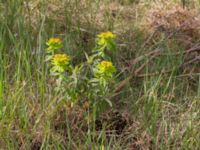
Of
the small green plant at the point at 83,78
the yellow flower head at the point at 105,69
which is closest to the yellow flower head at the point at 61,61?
the small green plant at the point at 83,78

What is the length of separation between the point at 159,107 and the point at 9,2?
119cm

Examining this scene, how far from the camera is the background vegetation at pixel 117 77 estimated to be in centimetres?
193

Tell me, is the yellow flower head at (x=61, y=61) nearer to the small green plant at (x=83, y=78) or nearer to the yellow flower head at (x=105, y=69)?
the small green plant at (x=83, y=78)

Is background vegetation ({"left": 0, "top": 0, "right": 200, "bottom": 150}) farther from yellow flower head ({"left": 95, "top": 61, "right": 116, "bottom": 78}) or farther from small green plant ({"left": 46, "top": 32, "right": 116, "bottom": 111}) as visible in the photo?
yellow flower head ({"left": 95, "top": 61, "right": 116, "bottom": 78})

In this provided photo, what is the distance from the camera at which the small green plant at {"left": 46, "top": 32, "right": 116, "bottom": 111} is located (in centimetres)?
189

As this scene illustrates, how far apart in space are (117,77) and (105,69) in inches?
18.3

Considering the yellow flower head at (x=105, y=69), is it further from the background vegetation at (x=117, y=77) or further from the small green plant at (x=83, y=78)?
the background vegetation at (x=117, y=77)

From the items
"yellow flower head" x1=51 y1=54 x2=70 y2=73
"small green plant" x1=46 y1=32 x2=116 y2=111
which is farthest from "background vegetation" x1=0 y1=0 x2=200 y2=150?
"yellow flower head" x1=51 y1=54 x2=70 y2=73

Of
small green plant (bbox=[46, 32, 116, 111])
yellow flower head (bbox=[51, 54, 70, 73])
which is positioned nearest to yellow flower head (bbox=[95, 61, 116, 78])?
small green plant (bbox=[46, 32, 116, 111])

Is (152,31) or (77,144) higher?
(152,31)

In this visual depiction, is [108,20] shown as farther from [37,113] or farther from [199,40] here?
[37,113]

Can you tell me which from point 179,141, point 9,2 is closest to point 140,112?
point 179,141

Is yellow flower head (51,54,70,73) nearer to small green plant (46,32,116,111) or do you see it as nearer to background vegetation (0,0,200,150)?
small green plant (46,32,116,111)

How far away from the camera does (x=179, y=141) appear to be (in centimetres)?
192
